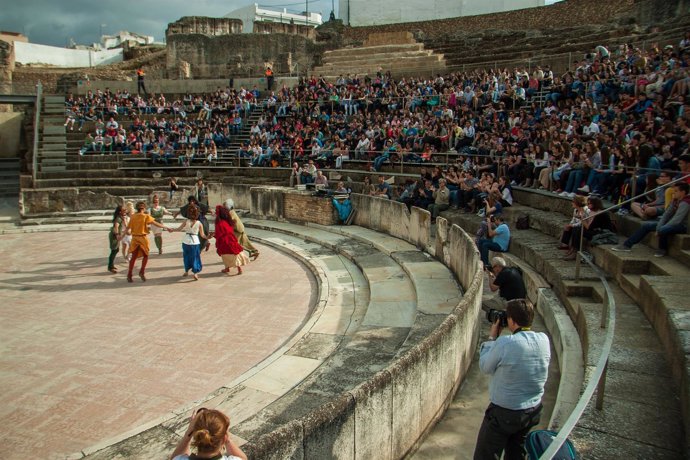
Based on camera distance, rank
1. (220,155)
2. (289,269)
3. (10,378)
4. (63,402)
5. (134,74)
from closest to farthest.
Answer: (63,402) < (10,378) < (289,269) < (220,155) < (134,74)

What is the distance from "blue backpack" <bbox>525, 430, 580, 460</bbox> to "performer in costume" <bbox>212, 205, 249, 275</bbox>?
8.64 metres

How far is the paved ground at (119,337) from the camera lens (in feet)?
18.7

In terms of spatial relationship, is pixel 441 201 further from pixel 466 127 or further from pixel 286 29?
A: pixel 286 29

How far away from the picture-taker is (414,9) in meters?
41.2

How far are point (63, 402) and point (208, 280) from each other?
16.2 ft

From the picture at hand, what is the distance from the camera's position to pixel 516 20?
33.9 m

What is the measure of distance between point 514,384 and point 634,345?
8.27 feet

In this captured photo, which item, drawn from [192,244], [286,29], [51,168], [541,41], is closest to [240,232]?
[192,244]

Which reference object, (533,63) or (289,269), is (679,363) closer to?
(289,269)

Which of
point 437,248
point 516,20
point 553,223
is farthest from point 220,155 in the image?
point 516,20

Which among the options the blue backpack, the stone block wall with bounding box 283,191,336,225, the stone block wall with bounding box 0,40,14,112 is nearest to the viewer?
the blue backpack

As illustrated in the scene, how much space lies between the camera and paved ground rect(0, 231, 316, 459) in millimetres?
5714

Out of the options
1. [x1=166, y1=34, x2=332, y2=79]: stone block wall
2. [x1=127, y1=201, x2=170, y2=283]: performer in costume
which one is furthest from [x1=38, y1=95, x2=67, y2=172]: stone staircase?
[x1=127, y1=201, x2=170, y2=283]: performer in costume

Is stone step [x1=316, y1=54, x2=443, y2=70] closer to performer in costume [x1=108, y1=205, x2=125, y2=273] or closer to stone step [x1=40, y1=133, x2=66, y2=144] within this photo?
stone step [x1=40, y1=133, x2=66, y2=144]
